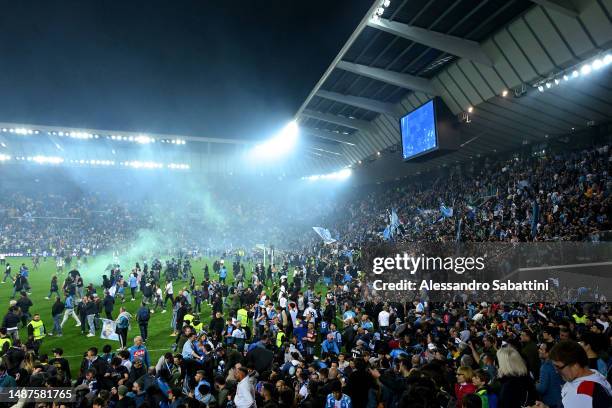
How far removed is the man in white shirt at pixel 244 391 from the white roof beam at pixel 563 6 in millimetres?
14259

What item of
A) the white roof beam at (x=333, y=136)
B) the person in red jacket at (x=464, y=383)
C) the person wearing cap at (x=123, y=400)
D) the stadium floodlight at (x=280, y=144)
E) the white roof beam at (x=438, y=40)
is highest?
the stadium floodlight at (x=280, y=144)

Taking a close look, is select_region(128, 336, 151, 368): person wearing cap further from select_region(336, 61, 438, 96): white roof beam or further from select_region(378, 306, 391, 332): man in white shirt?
select_region(336, 61, 438, 96): white roof beam

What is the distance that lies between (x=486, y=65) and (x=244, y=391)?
17.0m

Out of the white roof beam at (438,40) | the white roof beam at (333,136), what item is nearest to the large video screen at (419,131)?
the white roof beam at (438,40)

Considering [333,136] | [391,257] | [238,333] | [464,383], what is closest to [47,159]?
[333,136]

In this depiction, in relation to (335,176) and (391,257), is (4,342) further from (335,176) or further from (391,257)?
(335,176)

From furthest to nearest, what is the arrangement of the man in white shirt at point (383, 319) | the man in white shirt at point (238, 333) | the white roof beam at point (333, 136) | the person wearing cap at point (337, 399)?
the white roof beam at point (333, 136)
the man in white shirt at point (383, 319)
the man in white shirt at point (238, 333)
the person wearing cap at point (337, 399)

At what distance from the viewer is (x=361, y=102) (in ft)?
87.9

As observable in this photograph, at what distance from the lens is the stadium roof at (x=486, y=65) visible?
573 inches

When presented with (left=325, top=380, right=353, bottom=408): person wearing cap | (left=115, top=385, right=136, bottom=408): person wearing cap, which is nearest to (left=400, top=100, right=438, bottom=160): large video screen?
(left=325, top=380, right=353, bottom=408): person wearing cap

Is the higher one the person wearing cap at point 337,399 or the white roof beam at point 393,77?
the white roof beam at point 393,77

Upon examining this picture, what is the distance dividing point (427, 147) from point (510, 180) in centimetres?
712

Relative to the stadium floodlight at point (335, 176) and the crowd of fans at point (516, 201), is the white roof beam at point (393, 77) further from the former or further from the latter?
the stadium floodlight at point (335, 176)

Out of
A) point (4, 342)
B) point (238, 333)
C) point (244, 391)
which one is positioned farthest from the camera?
point (238, 333)
